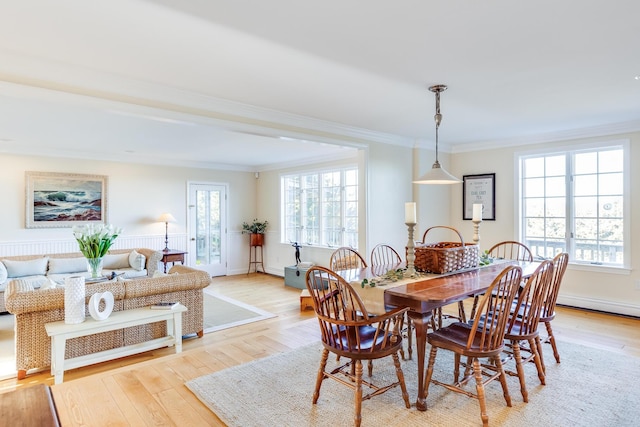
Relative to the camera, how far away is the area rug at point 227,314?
178 inches

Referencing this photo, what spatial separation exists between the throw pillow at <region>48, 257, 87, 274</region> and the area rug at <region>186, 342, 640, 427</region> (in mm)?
3812

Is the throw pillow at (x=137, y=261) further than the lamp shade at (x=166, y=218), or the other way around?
the lamp shade at (x=166, y=218)

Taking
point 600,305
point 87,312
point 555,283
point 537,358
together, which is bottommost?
point 600,305

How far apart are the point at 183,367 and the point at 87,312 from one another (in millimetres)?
984

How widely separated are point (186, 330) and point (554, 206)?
4772 mm

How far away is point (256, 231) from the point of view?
8.24m

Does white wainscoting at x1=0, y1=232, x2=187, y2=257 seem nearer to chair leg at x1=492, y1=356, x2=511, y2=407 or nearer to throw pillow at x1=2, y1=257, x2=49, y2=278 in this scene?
throw pillow at x1=2, y1=257, x2=49, y2=278

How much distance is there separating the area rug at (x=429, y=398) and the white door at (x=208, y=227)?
491 cm

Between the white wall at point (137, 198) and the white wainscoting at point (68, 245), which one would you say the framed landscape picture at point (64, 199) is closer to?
the white wall at point (137, 198)

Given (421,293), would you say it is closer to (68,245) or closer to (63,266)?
(63,266)

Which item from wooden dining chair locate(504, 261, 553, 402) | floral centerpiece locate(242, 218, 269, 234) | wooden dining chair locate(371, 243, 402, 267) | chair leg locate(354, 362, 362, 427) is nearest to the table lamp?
floral centerpiece locate(242, 218, 269, 234)

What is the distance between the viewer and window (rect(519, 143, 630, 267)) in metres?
4.62

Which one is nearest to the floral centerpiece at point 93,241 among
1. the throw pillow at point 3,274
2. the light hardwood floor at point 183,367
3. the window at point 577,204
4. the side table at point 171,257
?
the light hardwood floor at point 183,367

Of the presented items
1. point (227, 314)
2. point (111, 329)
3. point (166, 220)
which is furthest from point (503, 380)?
point (166, 220)
